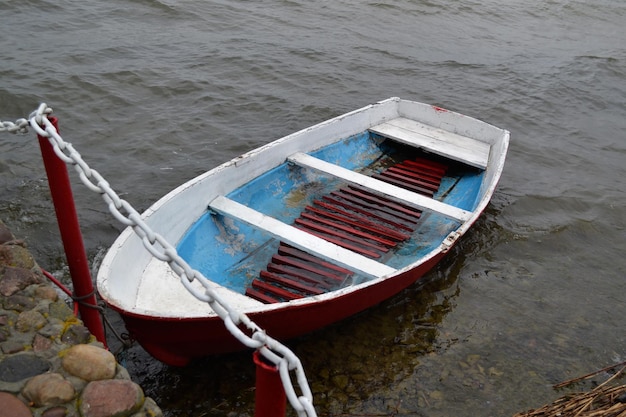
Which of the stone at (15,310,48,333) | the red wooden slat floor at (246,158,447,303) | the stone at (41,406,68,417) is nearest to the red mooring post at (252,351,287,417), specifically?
the stone at (41,406,68,417)

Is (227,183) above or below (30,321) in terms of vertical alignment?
below

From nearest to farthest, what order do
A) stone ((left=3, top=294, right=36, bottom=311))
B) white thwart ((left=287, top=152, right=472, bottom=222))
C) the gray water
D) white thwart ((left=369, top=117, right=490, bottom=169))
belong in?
1. stone ((left=3, top=294, right=36, bottom=311))
2. the gray water
3. white thwart ((left=287, top=152, right=472, bottom=222))
4. white thwart ((left=369, top=117, right=490, bottom=169))

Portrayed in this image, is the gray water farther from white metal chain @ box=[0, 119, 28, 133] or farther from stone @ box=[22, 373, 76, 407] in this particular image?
white metal chain @ box=[0, 119, 28, 133]

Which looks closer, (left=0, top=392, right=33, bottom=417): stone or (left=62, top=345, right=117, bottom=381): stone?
(left=0, top=392, right=33, bottom=417): stone

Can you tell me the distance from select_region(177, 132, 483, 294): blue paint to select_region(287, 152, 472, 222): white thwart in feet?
0.76

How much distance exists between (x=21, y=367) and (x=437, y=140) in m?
6.46

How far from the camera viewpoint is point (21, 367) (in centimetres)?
288

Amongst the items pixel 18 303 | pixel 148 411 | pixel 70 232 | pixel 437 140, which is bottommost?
pixel 437 140

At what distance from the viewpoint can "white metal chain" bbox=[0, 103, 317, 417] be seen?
6.93 feet

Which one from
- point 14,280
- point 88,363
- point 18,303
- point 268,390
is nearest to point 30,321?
point 18,303

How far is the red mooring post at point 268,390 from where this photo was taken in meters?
2.17

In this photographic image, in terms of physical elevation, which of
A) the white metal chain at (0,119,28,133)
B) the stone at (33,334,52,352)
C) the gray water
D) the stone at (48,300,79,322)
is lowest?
the gray water

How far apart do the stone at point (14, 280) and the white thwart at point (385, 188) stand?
149 inches

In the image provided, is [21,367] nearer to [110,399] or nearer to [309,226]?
[110,399]
